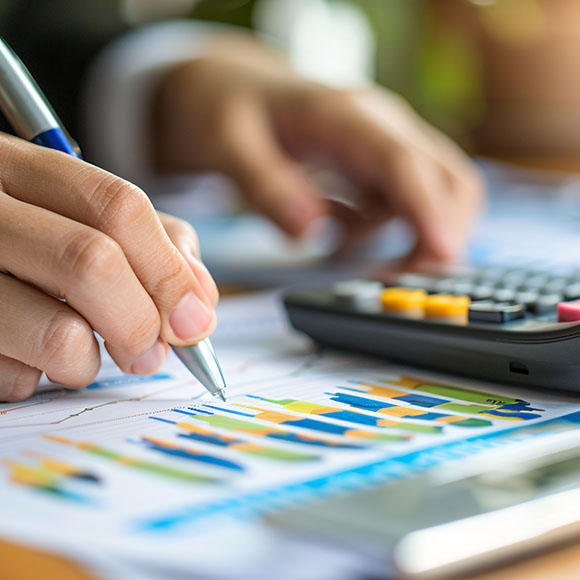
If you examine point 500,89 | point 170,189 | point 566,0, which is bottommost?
point 170,189

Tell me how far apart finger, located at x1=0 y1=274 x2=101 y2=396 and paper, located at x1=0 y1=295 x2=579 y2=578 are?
2cm

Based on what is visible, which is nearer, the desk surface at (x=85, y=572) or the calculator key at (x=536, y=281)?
the desk surface at (x=85, y=572)

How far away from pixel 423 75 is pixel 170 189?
98 centimetres

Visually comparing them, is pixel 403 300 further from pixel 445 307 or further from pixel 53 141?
pixel 53 141

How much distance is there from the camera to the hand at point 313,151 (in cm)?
61

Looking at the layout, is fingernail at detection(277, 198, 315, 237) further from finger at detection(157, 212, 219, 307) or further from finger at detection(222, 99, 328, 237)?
finger at detection(157, 212, 219, 307)

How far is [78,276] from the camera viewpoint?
260 millimetres

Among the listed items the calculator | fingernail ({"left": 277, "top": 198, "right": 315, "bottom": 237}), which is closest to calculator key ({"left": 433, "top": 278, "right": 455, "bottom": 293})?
the calculator

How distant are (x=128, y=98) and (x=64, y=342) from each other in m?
0.69

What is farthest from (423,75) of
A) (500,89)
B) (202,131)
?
(202,131)

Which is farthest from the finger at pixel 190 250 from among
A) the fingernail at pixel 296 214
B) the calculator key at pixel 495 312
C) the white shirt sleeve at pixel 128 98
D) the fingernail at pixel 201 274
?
the white shirt sleeve at pixel 128 98

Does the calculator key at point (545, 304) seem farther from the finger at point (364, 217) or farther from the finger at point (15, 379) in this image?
the finger at point (364, 217)

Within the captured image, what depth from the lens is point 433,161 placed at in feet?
2.06

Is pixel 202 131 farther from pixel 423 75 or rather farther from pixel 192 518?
pixel 423 75
